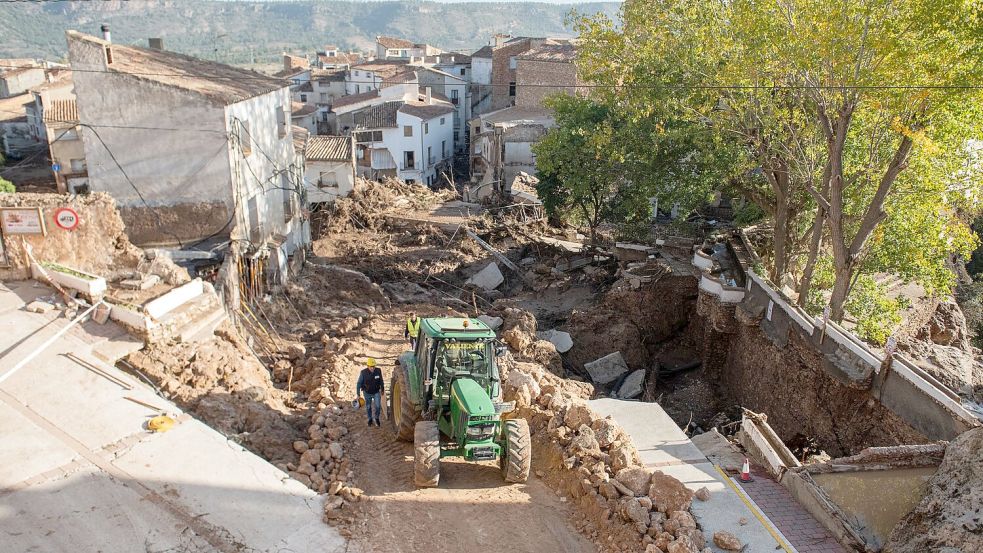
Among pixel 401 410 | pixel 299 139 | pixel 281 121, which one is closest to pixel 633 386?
pixel 401 410

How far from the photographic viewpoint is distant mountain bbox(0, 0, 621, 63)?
146m

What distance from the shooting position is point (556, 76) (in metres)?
46.4

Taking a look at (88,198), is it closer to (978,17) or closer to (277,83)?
(277,83)

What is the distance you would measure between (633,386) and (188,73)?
15043 millimetres

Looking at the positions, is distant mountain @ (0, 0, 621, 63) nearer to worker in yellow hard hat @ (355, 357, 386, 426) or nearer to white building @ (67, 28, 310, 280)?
white building @ (67, 28, 310, 280)

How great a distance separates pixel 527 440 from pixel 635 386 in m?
8.17

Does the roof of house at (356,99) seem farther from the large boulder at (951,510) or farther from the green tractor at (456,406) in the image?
the large boulder at (951,510)

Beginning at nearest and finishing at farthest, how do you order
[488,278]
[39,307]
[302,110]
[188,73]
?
[39,307] → [188,73] → [488,278] → [302,110]

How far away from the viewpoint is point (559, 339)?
19359mm

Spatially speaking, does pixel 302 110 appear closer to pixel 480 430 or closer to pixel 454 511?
pixel 480 430

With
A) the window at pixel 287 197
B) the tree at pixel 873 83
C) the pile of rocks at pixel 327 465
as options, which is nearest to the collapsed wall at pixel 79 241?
the pile of rocks at pixel 327 465

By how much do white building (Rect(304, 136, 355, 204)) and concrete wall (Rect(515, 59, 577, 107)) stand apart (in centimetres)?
1617

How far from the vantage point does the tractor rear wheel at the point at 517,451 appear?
10062 millimetres

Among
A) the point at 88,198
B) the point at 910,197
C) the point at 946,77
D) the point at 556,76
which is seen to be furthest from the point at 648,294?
the point at 556,76
